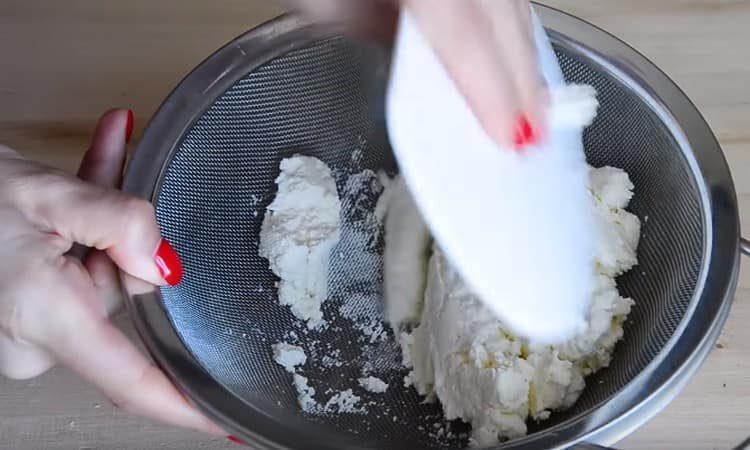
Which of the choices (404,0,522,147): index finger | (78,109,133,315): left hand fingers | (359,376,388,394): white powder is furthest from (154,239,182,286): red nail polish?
(404,0,522,147): index finger

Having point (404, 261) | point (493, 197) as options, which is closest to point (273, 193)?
point (404, 261)

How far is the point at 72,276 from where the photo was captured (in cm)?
84

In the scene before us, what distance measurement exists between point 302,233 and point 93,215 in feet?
1.08

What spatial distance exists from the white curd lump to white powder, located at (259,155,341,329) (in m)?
0.10

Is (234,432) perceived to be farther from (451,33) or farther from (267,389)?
(451,33)

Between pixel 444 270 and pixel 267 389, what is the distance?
0.86 ft

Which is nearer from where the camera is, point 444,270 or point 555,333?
point 555,333

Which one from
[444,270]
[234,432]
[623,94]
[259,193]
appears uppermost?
[623,94]

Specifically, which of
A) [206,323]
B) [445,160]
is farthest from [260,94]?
[445,160]

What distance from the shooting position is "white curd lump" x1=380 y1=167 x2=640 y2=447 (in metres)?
0.93

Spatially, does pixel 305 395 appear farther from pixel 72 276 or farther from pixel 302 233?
pixel 72 276

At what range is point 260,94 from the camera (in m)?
1.11

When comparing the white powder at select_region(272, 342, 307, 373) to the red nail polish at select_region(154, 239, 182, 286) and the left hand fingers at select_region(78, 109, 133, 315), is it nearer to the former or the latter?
the red nail polish at select_region(154, 239, 182, 286)

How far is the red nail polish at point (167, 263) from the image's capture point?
88 centimetres
